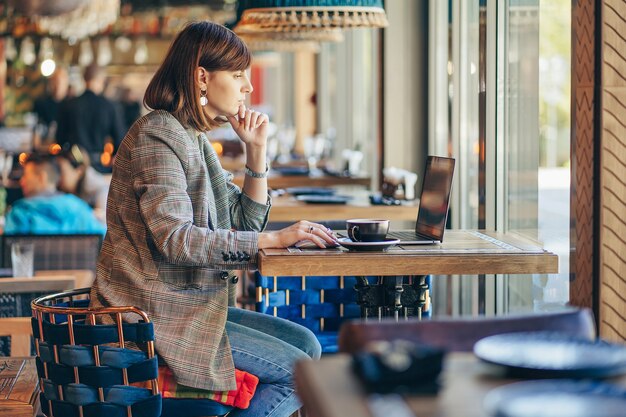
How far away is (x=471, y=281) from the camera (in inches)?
189

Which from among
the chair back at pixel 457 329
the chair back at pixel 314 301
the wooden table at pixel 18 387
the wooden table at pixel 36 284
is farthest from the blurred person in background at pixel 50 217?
the chair back at pixel 457 329

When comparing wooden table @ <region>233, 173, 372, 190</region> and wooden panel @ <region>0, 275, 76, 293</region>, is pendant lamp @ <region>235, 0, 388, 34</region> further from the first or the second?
wooden table @ <region>233, 173, 372, 190</region>

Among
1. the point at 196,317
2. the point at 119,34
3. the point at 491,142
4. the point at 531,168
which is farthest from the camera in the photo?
the point at 119,34

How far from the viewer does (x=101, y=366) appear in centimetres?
256

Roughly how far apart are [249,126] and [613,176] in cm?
105

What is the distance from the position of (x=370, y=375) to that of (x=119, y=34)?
13.2 meters

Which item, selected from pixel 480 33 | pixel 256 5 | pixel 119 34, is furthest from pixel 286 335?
pixel 119 34

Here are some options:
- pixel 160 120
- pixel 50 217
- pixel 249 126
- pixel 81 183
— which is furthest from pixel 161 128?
pixel 81 183

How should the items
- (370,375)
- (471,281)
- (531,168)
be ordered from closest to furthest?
(370,375)
(531,168)
(471,281)

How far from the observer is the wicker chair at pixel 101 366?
255 cm

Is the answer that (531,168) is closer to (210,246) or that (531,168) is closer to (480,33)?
(480,33)

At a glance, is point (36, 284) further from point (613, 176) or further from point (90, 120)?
point (90, 120)

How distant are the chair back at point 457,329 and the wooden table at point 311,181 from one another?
414cm

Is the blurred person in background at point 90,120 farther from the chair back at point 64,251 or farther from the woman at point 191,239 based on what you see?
the woman at point 191,239
